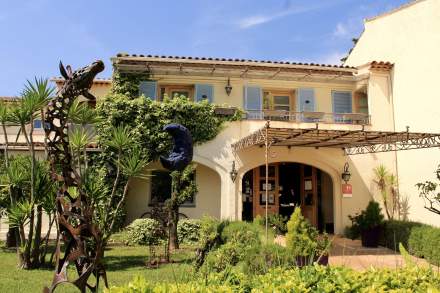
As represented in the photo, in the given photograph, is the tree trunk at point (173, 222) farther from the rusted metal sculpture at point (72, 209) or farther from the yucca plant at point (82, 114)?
the rusted metal sculpture at point (72, 209)

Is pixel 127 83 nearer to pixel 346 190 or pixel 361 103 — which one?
pixel 346 190

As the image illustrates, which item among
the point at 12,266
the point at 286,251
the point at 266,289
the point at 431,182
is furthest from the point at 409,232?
the point at 12,266

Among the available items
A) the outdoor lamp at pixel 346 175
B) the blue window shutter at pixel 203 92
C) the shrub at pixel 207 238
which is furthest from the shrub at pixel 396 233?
the blue window shutter at pixel 203 92

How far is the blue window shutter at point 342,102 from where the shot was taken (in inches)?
643

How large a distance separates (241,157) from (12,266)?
821 centimetres

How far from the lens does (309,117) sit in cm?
1523

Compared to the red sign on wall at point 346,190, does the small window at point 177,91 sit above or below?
above

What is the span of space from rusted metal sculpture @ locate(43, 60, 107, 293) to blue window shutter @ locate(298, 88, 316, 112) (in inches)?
475

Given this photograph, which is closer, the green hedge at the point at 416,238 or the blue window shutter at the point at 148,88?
the green hedge at the point at 416,238

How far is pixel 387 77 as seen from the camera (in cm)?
1585

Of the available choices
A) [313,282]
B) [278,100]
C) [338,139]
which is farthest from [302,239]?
[278,100]

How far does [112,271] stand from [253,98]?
9.47m

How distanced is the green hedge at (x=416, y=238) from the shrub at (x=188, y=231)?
20.5 ft

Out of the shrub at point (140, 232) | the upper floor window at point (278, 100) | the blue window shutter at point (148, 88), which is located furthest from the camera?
the upper floor window at point (278, 100)
